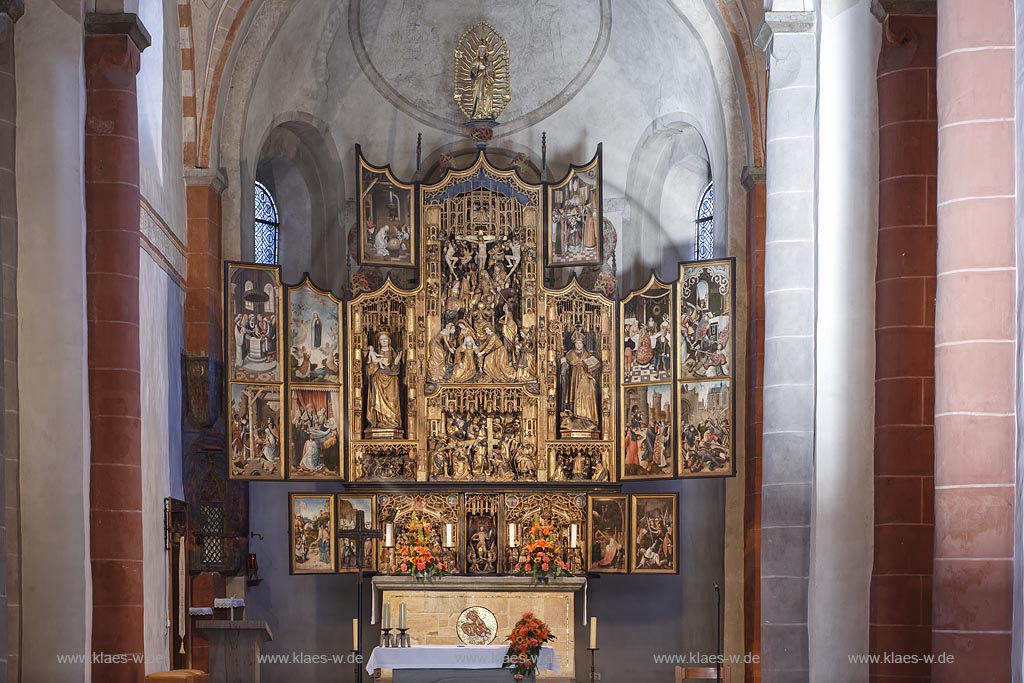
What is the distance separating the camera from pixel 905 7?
39.7 feet

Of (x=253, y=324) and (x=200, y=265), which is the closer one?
(x=253, y=324)

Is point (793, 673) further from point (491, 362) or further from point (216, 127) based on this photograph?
point (216, 127)

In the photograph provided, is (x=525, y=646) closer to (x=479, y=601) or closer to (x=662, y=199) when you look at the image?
(x=479, y=601)

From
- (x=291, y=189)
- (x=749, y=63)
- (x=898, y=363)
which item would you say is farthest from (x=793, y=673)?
(x=291, y=189)

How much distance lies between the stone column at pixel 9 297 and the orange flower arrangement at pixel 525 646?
4.53 meters

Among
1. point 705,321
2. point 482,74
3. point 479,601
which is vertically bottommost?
point 479,601

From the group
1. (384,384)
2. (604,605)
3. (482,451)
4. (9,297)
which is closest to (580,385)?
(482,451)

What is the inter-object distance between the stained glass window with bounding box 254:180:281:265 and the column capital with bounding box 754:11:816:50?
33.7 ft

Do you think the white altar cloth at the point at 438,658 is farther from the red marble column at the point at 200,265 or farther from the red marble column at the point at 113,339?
the red marble column at the point at 200,265

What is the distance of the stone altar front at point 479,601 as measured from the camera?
19375 millimetres

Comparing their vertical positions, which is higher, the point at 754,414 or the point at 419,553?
the point at 754,414

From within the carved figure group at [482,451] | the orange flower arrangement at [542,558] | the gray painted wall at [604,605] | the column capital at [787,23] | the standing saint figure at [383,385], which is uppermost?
the column capital at [787,23]

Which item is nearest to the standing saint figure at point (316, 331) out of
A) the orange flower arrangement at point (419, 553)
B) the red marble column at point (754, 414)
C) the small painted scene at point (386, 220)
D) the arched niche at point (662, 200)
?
the small painted scene at point (386, 220)

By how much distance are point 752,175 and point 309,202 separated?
7.42 m
